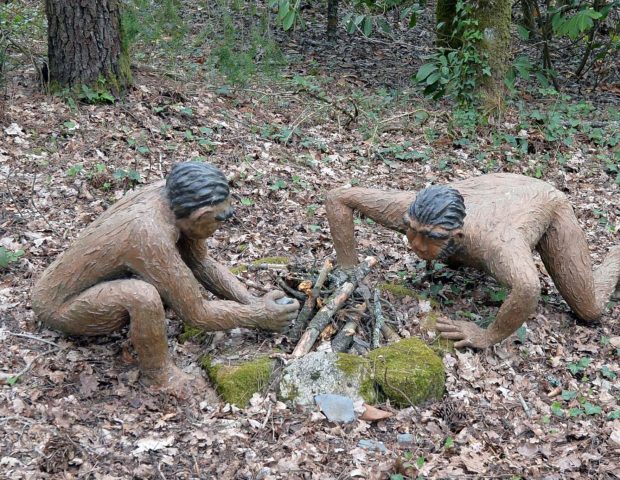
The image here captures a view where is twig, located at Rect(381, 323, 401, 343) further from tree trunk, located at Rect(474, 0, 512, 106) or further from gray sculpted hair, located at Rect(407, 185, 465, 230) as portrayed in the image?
tree trunk, located at Rect(474, 0, 512, 106)

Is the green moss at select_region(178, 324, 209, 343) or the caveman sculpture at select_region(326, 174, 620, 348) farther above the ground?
the caveman sculpture at select_region(326, 174, 620, 348)

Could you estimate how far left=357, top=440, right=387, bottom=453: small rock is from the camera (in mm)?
4379

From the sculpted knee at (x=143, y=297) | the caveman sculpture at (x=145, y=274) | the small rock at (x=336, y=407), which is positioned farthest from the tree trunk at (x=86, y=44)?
the small rock at (x=336, y=407)

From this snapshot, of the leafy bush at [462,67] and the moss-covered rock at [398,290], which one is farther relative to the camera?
the leafy bush at [462,67]

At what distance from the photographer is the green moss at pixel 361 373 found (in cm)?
480

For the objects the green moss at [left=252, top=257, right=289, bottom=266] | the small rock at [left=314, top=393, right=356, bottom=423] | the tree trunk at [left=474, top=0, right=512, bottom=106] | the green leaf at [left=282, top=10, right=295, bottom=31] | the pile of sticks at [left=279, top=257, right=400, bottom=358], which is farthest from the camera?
the tree trunk at [left=474, top=0, right=512, bottom=106]

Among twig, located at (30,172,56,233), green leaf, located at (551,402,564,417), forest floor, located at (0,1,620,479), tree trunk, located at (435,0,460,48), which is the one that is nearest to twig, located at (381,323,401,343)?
forest floor, located at (0,1,620,479)

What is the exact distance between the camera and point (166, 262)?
14.4 feet

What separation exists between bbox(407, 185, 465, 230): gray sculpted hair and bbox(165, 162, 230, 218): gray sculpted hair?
1539mm

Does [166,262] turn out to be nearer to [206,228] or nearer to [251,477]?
[206,228]

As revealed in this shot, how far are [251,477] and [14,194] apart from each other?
4149 millimetres

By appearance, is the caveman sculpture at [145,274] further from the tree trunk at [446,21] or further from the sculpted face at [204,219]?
the tree trunk at [446,21]

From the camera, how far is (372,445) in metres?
4.40

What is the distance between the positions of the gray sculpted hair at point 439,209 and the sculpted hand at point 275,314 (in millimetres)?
1141
